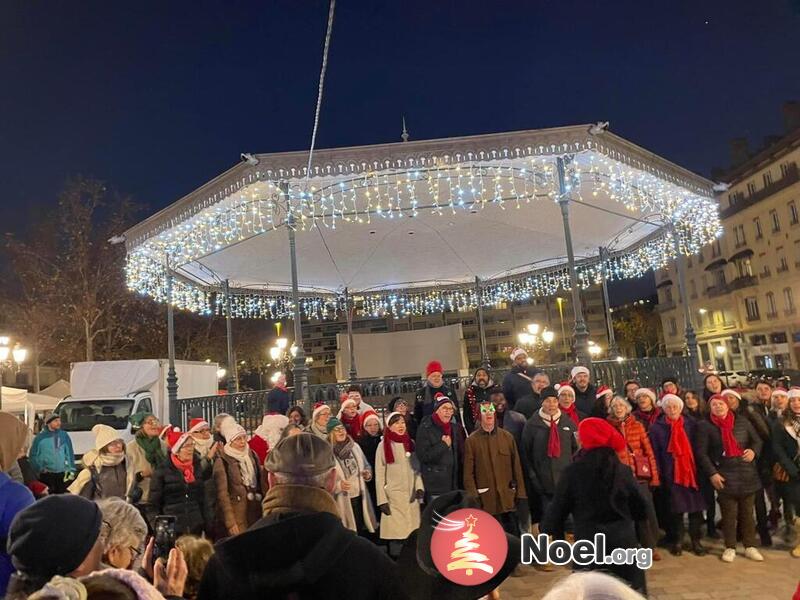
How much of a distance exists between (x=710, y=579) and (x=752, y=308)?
4678 centimetres

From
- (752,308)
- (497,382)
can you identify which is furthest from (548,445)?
(752,308)

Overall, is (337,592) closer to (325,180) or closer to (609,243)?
(325,180)

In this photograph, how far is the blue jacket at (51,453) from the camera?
325 inches

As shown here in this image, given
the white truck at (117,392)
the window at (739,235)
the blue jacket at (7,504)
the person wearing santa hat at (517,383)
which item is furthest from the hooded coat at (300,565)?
the window at (739,235)

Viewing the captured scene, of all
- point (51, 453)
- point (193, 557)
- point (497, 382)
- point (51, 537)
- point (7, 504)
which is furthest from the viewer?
point (497, 382)

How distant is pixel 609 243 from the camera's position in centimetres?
1662

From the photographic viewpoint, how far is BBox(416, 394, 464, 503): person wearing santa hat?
584 centimetres

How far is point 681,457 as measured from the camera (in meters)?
5.74

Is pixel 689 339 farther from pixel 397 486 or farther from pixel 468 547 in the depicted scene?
pixel 468 547

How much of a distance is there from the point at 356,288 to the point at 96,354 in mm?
15515

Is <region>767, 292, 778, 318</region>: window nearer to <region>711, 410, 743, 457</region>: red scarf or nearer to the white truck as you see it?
<region>711, 410, 743, 457</region>: red scarf

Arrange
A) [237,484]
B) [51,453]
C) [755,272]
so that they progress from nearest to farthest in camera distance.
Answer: [237,484] < [51,453] < [755,272]

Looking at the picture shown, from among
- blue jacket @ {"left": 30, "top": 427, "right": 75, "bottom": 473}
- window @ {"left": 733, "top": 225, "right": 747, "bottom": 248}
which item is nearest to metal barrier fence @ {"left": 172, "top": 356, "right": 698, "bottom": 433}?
blue jacket @ {"left": 30, "top": 427, "right": 75, "bottom": 473}

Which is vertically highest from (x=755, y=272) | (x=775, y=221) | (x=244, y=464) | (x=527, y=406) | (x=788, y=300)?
(x=775, y=221)
